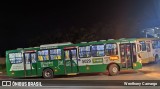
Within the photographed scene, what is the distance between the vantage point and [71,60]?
160 inches

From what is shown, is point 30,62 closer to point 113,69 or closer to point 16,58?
point 16,58

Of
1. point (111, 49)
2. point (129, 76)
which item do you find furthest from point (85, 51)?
point (129, 76)

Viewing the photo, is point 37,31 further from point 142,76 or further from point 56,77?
point 142,76

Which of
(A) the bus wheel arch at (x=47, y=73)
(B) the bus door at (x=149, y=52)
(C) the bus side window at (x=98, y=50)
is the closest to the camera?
(B) the bus door at (x=149, y=52)

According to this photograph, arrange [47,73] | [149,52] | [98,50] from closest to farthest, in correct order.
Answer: [149,52], [98,50], [47,73]

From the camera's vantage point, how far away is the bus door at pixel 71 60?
402 cm

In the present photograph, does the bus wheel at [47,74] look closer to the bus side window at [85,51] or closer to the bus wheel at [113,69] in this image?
the bus side window at [85,51]

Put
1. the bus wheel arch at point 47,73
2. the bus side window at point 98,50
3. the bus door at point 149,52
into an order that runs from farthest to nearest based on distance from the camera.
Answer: the bus wheel arch at point 47,73, the bus side window at point 98,50, the bus door at point 149,52

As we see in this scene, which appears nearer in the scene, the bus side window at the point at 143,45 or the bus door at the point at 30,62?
the bus side window at the point at 143,45

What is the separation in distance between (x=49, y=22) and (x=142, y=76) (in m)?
1.19

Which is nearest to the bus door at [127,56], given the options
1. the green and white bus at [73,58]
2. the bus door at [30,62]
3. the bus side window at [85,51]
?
the green and white bus at [73,58]

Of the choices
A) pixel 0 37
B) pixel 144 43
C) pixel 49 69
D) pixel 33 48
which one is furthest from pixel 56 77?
pixel 144 43

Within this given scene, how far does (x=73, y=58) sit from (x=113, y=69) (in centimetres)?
45

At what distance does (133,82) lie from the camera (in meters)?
4.08
